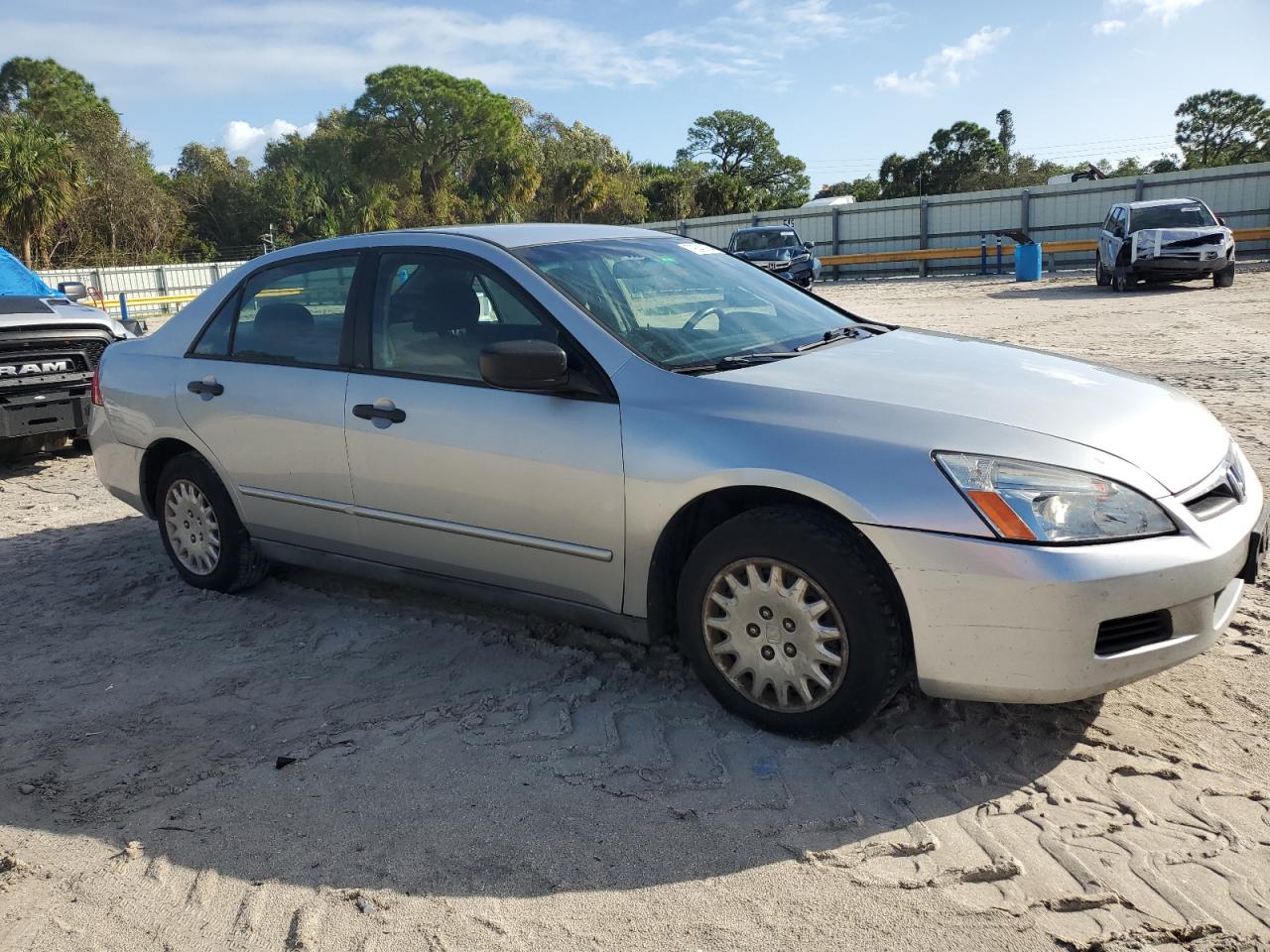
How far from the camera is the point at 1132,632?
9.53 feet

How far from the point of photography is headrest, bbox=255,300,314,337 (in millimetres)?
4492


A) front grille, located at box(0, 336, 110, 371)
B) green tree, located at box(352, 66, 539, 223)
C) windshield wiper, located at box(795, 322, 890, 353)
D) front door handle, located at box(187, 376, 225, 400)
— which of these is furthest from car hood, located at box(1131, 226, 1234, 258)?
green tree, located at box(352, 66, 539, 223)

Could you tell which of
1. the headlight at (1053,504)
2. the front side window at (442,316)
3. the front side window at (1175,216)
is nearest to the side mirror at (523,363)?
the front side window at (442,316)

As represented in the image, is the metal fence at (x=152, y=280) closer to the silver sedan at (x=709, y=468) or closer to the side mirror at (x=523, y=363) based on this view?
the silver sedan at (x=709, y=468)

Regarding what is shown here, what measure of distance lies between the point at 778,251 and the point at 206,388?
20.7 m

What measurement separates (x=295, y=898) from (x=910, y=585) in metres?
1.82

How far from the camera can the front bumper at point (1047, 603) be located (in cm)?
280

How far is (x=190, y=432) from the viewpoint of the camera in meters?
4.83

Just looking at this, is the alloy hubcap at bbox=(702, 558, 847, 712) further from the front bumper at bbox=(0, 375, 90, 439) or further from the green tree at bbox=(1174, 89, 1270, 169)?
the green tree at bbox=(1174, 89, 1270, 169)

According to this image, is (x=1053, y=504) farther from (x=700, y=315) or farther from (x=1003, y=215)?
(x=1003, y=215)

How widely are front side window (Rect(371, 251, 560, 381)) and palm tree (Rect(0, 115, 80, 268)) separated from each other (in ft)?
124

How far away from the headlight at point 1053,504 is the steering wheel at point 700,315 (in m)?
1.30

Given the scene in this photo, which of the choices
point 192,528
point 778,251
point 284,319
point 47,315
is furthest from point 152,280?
point 284,319

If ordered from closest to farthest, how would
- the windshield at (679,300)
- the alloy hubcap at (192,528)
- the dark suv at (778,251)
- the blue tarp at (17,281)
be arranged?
the windshield at (679,300)
the alloy hubcap at (192,528)
the blue tarp at (17,281)
the dark suv at (778,251)
